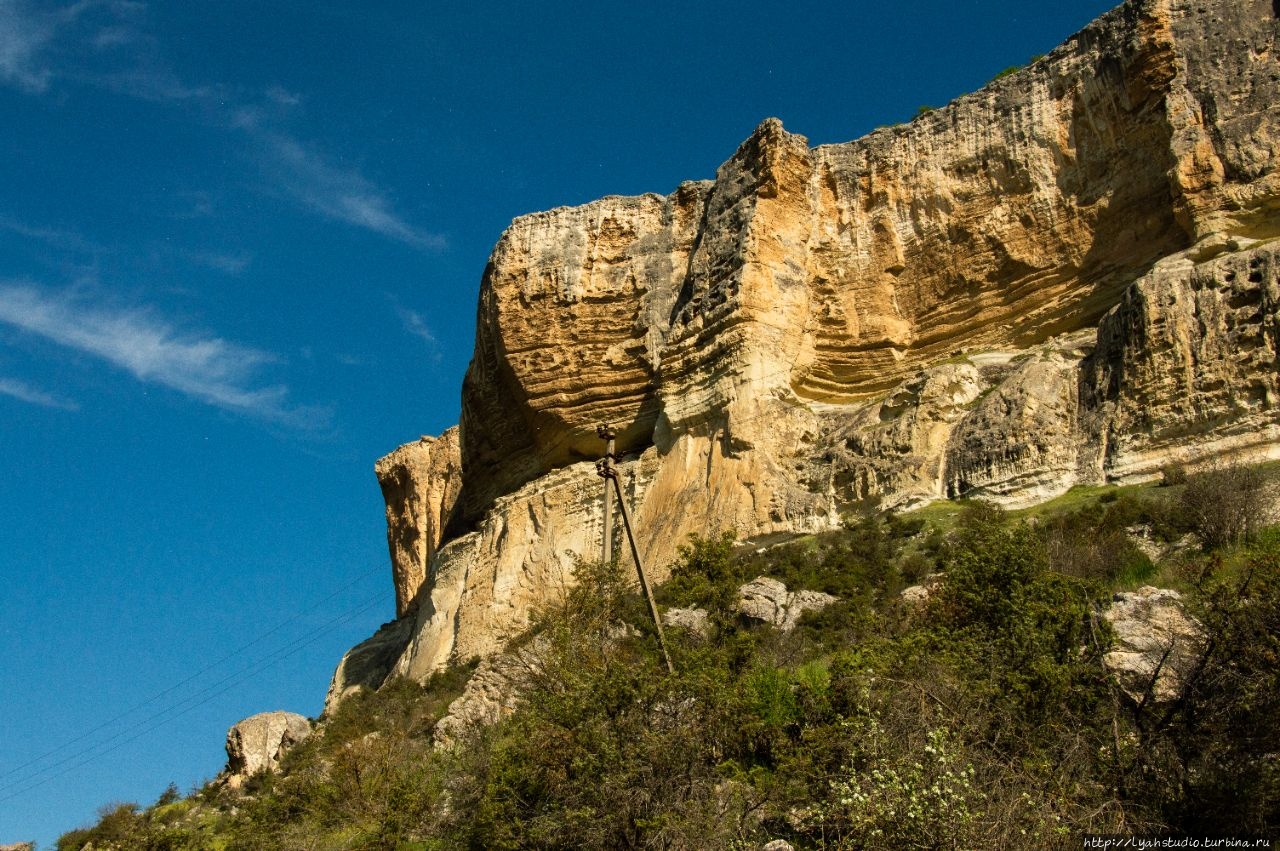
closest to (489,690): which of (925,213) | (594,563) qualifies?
(594,563)

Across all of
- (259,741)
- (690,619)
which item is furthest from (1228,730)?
(259,741)

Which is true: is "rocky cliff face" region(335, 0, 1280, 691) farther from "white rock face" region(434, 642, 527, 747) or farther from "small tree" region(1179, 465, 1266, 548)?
"small tree" region(1179, 465, 1266, 548)

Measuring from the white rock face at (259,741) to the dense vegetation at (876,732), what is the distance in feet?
32.3

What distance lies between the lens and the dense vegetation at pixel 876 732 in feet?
37.0

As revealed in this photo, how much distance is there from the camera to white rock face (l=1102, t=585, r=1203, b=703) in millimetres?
12406

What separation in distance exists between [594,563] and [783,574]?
7.17 metres

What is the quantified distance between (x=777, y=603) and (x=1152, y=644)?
1006 centimetres

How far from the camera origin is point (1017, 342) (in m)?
32.2

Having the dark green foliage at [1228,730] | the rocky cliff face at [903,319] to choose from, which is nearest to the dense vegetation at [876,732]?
the dark green foliage at [1228,730]

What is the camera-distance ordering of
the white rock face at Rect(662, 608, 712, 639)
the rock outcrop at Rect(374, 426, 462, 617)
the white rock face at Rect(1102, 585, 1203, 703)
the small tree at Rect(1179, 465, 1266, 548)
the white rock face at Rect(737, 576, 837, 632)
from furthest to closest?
the rock outcrop at Rect(374, 426, 462, 617)
the white rock face at Rect(737, 576, 837, 632)
the small tree at Rect(1179, 465, 1266, 548)
the white rock face at Rect(662, 608, 712, 639)
the white rock face at Rect(1102, 585, 1203, 703)

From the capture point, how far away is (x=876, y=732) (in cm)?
1219

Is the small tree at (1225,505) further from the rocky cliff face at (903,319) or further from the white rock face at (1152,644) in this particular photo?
the white rock face at (1152,644)

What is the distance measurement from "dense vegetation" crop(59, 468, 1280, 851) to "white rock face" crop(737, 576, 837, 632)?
883mm

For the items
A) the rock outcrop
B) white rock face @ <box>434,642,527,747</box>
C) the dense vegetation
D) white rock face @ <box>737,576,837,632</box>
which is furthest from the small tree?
the rock outcrop
